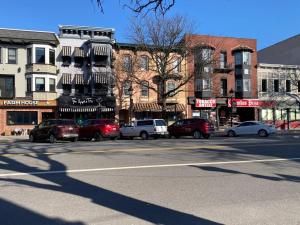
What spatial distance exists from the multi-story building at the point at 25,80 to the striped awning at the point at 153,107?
342 inches

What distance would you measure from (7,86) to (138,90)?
13.5 m

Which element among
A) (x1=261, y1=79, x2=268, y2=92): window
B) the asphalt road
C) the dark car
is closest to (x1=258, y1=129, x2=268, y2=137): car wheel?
the dark car

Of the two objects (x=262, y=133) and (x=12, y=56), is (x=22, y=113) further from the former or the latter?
(x=262, y=133)

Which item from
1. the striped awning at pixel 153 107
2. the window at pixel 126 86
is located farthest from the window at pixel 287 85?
the window at pixel 126 86

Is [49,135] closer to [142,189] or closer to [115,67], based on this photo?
[115,67]

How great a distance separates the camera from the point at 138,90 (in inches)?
1925

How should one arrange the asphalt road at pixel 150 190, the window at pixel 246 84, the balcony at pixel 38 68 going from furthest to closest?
the window at pixel 246 84 → the balcony at pixel 38 68 → the asphalt road at pixel 150 190

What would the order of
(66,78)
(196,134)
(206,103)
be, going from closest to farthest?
(196,134) → (66,78) → (206,103)

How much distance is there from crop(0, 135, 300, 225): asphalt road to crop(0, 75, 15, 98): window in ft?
97.0

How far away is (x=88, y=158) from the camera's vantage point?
16.5 metres

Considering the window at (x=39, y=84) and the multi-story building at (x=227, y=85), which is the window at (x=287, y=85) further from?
the window at (x=39, y=84)

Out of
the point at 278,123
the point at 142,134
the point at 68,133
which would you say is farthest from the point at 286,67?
the point at 68,133

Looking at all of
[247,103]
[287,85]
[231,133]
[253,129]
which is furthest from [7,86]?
[287,85]

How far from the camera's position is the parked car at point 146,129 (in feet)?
116
